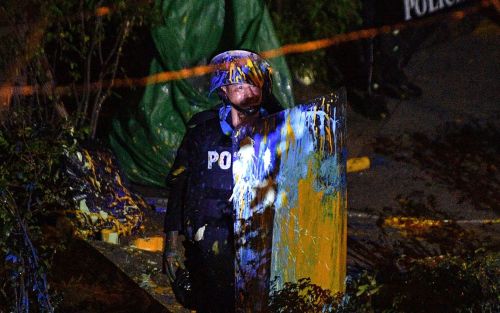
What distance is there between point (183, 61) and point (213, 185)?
171 inches

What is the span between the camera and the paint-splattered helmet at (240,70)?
5.39 m

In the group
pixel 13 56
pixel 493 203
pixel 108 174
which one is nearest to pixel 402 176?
pixel 493 203

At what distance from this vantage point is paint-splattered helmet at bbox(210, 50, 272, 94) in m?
5.39

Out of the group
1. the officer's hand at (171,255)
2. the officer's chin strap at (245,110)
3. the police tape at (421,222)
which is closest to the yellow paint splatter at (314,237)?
the officer's chin strap at (245,110)

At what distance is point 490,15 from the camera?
1528 cm

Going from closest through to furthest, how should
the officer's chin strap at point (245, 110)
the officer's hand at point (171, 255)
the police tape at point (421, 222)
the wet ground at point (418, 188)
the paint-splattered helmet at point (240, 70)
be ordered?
1. the paint-splattered helmet at point (240, 70)
2. the officer's chin strap at point (245, 110)
3. the officer's hand at point (171, 255)
4. the wet ground at point (418, 188)
5. the police tape at point (421, 222)

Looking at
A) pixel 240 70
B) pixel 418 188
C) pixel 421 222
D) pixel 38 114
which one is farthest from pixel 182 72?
pixel 240 70

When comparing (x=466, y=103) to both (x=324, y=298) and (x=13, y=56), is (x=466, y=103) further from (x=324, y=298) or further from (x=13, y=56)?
(x=324, y=298)

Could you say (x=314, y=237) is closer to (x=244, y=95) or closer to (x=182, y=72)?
(x=244, y=95)

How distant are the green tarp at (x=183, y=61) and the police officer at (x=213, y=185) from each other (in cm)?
405

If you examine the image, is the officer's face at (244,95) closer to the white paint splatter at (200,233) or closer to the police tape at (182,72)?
the police tape at (182,72)

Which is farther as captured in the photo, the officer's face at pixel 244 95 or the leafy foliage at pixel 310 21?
the leafy foliage at pixel 310 21

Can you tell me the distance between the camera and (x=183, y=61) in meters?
9.68

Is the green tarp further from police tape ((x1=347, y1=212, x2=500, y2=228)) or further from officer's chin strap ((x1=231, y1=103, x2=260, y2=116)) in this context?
officer's chin strap ((x1=231, y1=103, x2=260, y2=116))
